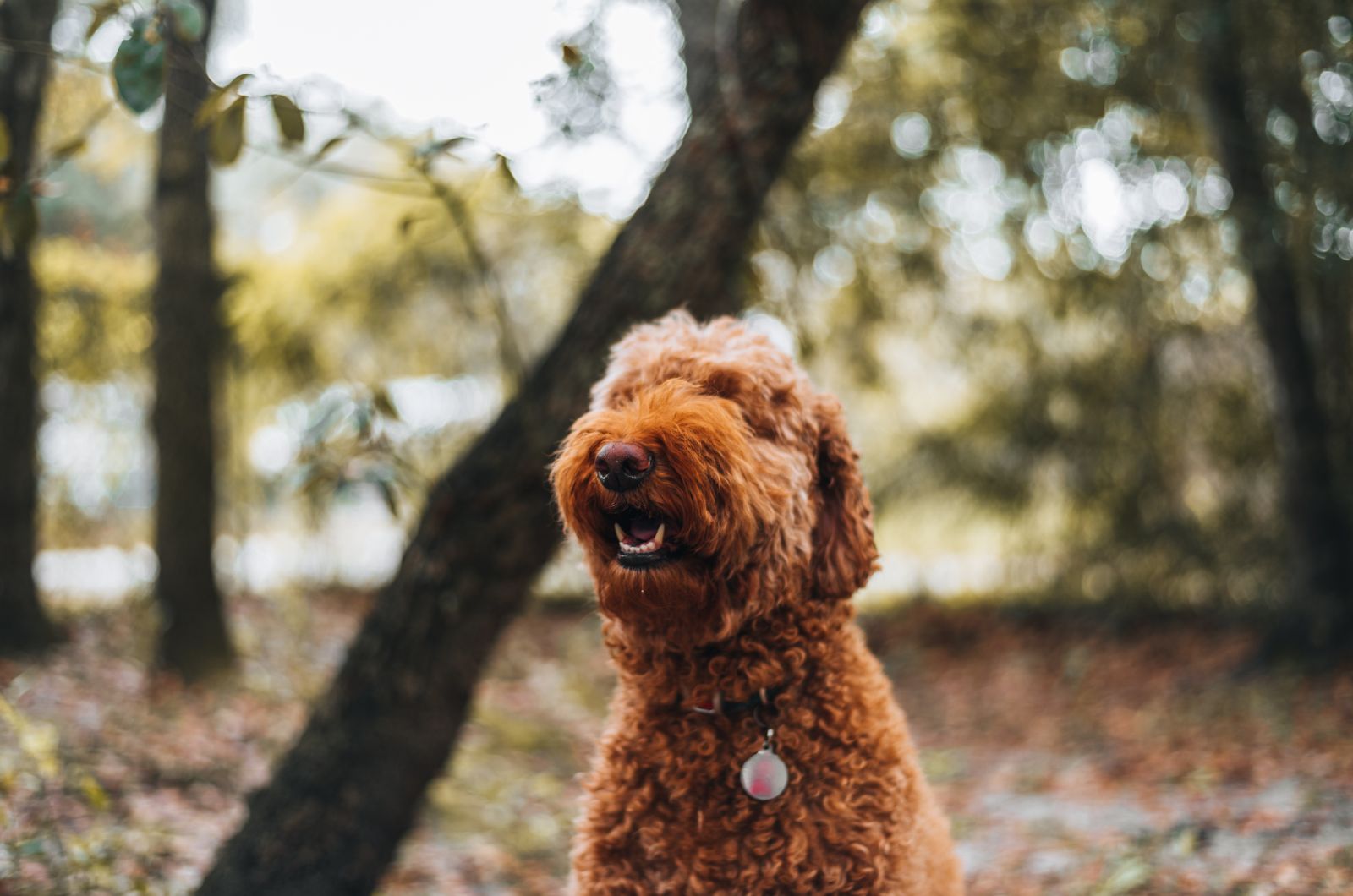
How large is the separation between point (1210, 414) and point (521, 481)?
7.15 metres

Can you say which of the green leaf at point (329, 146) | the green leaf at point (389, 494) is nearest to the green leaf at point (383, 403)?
the green leaf at point (389, 494)

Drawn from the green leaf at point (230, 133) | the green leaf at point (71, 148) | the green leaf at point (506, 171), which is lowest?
the green leaf at point (506, 171)

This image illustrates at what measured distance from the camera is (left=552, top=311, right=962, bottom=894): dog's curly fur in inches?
89.0

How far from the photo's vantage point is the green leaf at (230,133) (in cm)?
267

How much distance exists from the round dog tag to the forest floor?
198 centimetres

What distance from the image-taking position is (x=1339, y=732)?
5.86 meters

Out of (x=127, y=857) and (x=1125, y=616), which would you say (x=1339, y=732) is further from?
(x=127, y=857)

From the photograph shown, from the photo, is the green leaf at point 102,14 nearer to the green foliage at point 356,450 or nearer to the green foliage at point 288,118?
the green foliage at point 288,118

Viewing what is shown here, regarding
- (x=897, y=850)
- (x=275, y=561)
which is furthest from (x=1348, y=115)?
(x=275, y=561)

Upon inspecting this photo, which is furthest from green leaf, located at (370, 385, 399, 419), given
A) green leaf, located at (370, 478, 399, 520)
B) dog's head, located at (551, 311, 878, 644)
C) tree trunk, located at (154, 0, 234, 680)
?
tree trunk, located at (154, 0, 234, 680)

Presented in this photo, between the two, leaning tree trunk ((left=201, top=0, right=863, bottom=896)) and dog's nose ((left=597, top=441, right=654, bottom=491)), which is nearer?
dog's nose ((left=597, top=441, right=654, bottom=491))

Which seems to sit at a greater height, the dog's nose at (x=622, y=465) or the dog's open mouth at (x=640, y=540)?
the dog's nose at (x=622, y=465)

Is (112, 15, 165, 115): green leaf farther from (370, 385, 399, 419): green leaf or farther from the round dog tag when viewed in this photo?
the round dog tag

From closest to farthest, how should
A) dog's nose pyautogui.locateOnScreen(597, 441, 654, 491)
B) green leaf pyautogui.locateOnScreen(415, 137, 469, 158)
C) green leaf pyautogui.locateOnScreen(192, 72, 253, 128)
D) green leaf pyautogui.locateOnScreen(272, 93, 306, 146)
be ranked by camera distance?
dog's nose pyautogui.locateOnScreen(597, 441, 654, 491)
green leaf pyautogui.locateOnScreen(192, 72, 253, 128)
green leaf pyautogui.locateOnScreen(272, 93, 306, 146)
green leaf pyautogui.locateOnScreen(415, 137, 469, 158)
